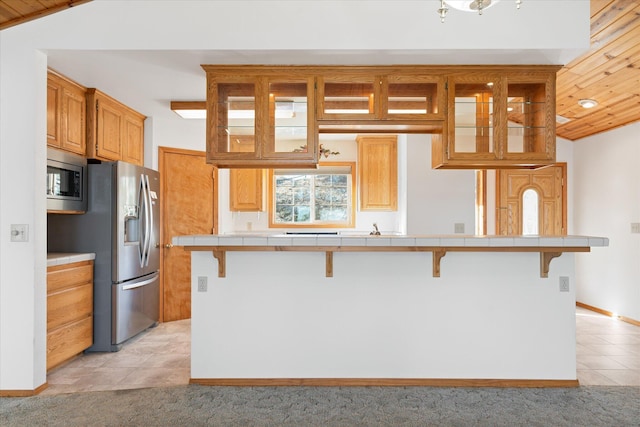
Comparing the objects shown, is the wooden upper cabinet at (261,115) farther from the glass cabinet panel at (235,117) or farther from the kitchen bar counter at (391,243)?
the kitchen bar counter at (391,243)

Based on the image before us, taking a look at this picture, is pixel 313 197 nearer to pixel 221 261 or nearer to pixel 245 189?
pixel 245 189

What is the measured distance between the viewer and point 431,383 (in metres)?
2.95

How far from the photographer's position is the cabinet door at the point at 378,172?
559 cm

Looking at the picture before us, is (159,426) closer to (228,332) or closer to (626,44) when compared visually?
(228,332)

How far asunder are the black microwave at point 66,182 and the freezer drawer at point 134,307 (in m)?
0.80

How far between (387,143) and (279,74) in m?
2.77

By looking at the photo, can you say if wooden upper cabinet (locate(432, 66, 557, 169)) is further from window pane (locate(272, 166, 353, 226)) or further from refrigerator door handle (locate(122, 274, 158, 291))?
window pane (locate(272, 166, 353, 226))

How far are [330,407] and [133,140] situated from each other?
3.41 meters

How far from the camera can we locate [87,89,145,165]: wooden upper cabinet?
3828 mm

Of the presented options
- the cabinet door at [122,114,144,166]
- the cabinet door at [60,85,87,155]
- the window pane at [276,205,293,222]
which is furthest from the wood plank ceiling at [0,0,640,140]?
the window pane at [276,205,293,222]

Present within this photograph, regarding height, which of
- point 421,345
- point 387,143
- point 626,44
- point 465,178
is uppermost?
point 626,44

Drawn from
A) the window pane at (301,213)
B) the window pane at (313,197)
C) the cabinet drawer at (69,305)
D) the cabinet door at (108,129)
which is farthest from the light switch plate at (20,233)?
the window pane at (301,213)

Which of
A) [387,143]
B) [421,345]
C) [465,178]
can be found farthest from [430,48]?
[387,143]

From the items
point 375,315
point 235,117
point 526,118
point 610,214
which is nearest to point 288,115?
point 235,117
